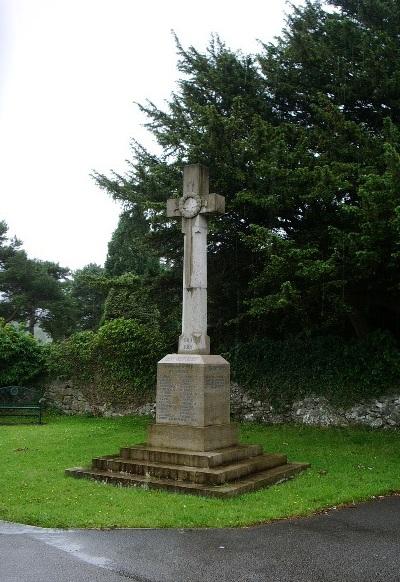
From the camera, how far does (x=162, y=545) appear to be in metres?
5.39

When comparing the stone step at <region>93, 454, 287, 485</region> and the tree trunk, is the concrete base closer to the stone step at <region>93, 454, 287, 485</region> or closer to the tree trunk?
the stone step at <region>93, 454, 287, 485</region>

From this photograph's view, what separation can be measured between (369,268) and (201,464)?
19.7ft

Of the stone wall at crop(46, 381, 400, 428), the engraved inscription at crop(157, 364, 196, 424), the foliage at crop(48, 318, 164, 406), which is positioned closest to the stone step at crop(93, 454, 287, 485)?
the engraved inscription at crop(157, 364, 196, 424)

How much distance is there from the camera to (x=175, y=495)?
736cm

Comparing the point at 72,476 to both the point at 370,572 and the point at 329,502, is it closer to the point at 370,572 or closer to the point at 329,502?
the point at 329,502

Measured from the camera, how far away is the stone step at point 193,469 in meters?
7.72

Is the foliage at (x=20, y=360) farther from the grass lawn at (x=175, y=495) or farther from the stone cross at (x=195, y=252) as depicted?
the stone cross at (x=195, y=252)

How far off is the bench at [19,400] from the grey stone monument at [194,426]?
35.6 feet

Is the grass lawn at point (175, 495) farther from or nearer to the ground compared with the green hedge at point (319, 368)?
nearer to the ground

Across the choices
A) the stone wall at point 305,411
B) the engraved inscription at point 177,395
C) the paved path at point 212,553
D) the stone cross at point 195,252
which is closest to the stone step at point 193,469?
the engraved inscription at point 177,395

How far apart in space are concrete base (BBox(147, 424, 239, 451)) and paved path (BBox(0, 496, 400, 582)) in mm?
2437

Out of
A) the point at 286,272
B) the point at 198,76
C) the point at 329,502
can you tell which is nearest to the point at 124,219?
the point at 198,76

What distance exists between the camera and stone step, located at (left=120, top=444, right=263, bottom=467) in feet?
26.7

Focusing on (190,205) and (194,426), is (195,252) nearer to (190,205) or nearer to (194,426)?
(190,205)
